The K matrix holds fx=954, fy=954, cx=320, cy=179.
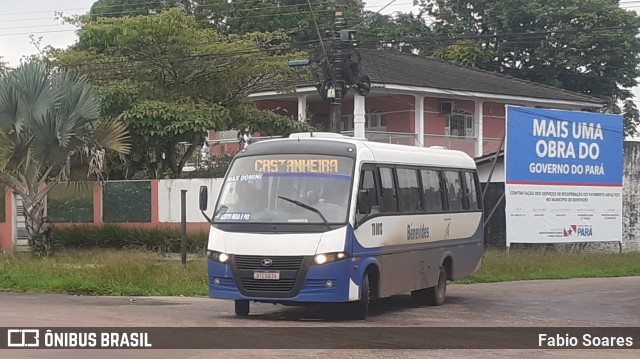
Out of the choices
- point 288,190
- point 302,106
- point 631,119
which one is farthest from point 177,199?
point 631,119

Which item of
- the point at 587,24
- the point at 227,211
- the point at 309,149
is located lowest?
the point at 227,211

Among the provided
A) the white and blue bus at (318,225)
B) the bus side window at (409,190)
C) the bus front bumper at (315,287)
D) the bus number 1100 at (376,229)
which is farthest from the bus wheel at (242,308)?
the bus side window at (409,190)

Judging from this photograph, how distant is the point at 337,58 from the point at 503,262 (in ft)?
22.2

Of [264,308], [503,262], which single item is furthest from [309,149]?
[503,262]

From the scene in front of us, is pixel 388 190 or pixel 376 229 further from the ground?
Result: pixel 388 190

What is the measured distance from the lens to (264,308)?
624 inches

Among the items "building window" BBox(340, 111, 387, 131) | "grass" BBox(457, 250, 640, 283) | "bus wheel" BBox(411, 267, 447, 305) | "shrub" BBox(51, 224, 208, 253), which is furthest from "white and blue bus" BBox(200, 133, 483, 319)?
"building window" BBox(340, 111, 387, 131)

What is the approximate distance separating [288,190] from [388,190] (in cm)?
195

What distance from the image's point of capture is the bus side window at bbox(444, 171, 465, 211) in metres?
17.7

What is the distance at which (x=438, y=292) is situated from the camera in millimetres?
17172

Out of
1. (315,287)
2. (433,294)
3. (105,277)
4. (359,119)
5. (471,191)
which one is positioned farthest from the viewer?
(359,119)

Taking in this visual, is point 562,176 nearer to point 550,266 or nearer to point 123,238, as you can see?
point 550,266

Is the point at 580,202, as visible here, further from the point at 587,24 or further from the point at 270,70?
the point at 587,24

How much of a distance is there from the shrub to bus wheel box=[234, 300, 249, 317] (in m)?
11.7
